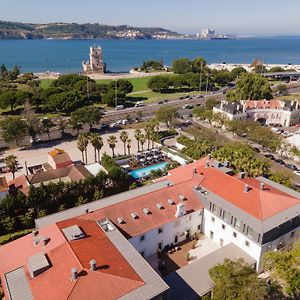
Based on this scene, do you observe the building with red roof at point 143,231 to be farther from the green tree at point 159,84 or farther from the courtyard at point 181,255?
the green tree at point 159,84

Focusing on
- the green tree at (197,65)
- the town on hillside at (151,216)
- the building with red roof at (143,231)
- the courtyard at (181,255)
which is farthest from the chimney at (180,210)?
the green tree at (197,65)

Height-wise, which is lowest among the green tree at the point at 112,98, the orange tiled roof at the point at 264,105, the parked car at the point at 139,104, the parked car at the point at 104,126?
the parked car at the point at 104,126

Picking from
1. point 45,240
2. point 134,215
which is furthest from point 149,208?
point 45,240

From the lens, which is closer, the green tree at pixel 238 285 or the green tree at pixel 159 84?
the green tree at pixel 238 285

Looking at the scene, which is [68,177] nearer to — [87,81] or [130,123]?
[130,123]

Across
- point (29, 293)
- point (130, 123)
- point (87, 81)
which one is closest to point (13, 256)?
point (29, 293)

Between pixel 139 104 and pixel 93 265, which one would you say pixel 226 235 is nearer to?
pixel 93 265
